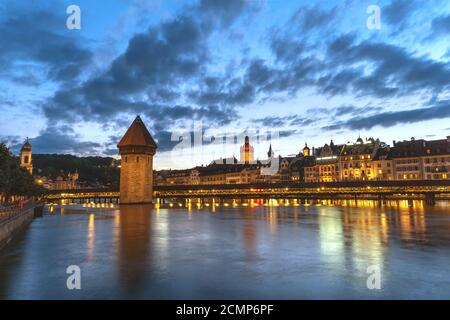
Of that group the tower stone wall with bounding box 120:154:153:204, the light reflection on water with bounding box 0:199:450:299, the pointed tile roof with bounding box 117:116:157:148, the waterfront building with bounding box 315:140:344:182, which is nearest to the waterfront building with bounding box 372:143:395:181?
the waterfront building with bounding box 315:140:344:182

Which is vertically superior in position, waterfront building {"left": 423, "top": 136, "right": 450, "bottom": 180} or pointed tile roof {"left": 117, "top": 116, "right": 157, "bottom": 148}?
pointed tile roof {"left": 117, "top": 116, "right": 157, "bottom": 148}

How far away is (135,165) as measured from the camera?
68.5 m

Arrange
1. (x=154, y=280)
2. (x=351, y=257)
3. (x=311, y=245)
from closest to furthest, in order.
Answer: (x=154, y=280)
(x=351, y=257)
(x=311, y=245)

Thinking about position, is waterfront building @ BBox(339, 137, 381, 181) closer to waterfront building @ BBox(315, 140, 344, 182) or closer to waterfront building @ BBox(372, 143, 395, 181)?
waterfront building @ BBox(372, 143, 395, 181)

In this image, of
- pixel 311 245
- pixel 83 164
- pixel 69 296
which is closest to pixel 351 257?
pixel 311 245

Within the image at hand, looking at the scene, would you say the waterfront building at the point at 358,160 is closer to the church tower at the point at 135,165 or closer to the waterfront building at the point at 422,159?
the waterfront building at the point at 422,159

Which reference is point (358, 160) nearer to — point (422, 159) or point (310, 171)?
point (422, 159)

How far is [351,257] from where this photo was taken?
13.0m

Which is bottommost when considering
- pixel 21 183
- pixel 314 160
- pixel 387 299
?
pixel 387 299

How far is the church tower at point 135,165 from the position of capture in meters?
68.4

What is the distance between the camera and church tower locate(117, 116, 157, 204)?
6838 cm

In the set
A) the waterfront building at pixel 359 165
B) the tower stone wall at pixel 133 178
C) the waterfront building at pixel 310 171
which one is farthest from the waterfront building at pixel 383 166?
the tower stone wall at pixel 133 178

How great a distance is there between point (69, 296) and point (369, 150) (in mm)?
98042
